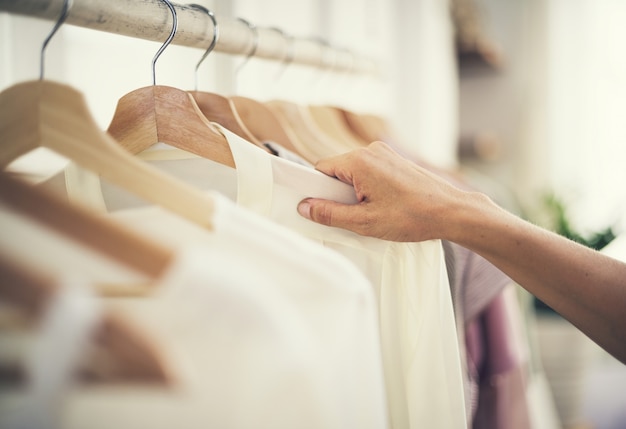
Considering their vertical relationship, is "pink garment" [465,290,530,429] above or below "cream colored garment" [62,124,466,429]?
below

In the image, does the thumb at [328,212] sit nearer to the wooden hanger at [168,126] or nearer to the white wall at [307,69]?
the wooden hanger at [168,126]

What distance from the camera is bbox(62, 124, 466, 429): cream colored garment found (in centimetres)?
50

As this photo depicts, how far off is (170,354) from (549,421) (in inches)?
43.2

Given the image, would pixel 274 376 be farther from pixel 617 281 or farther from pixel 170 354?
pixel 617 281

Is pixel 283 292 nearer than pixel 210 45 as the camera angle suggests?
Yes

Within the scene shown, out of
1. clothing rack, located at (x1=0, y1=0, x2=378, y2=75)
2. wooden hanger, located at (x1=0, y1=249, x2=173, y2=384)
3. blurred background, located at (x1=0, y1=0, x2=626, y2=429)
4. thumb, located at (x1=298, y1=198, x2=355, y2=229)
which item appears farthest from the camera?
blurred background, located at (x1=0, y1=0, x2=626, y2=429)

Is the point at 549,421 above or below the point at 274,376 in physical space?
below

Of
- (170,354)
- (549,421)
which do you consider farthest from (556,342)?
(170,354)

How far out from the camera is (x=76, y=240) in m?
0.33

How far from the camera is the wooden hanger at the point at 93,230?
1.08 feet

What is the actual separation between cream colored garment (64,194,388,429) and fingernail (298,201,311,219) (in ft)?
0.50

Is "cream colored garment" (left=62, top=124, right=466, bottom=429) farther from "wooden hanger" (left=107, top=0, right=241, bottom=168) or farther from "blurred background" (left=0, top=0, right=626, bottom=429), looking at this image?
"blurred background" (left=0, top=0, right=626, bottom=429)

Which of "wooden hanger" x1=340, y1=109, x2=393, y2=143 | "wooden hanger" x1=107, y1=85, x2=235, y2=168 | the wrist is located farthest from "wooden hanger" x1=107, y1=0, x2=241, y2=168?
"wooden hanger" x1=340, y1=109, x2=393, y2=143

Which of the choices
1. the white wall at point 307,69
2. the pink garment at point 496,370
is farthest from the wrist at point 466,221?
the white wall at point 307,69
